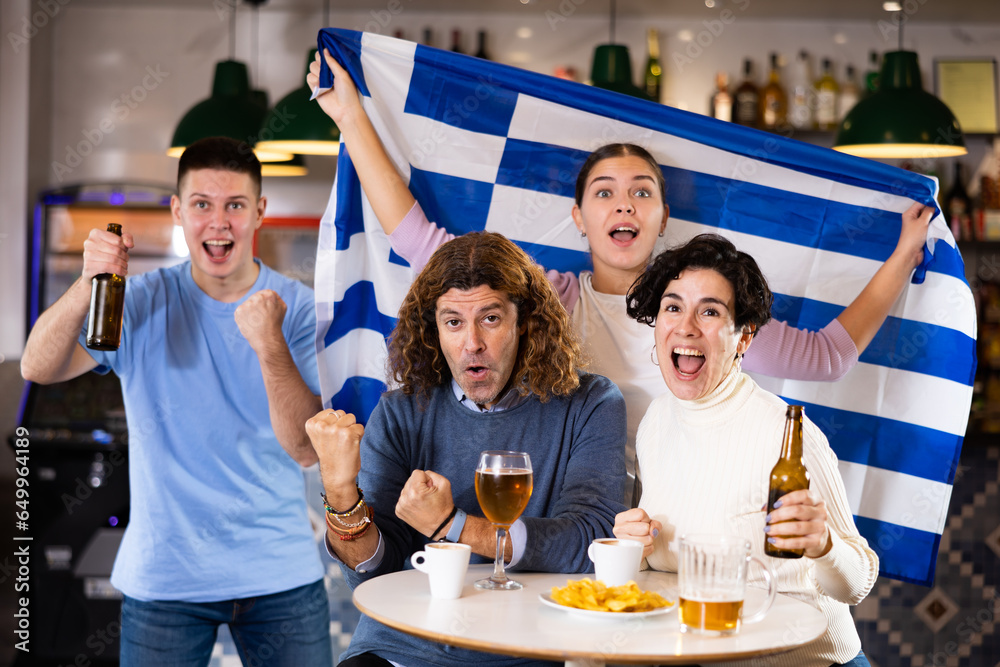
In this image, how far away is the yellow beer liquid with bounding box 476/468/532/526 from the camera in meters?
1.46

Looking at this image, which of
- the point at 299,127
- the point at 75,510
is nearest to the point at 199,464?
the point at 299,127

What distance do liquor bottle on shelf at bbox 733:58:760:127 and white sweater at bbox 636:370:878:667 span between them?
3.36 m

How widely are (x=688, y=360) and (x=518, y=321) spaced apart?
1.13 feet

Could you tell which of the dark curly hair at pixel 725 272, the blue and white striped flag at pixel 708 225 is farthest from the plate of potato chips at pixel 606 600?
the blue and white striped flag at pixel 708 225

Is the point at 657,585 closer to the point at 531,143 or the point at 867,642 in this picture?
the point at 531,143

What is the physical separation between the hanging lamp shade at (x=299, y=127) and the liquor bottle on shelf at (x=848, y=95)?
2.76 m

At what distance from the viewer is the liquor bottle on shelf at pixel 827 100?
477cm

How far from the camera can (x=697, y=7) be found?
15.9 ft

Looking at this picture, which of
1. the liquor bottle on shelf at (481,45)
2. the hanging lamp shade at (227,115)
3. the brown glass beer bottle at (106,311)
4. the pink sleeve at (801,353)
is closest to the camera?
the brown glass beer bottle at (106,311)

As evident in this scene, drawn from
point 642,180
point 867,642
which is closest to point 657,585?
point 642,180

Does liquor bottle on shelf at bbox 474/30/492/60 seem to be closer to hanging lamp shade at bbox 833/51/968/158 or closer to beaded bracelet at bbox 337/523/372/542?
hanging lamp shade at bbox 833/51/968/158

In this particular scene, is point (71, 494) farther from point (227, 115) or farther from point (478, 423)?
point (478, 423)

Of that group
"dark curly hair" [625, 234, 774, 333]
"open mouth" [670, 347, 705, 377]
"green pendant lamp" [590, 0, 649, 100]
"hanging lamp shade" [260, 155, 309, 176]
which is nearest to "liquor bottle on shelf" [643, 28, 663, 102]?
"green pendant lamp" [590, 0, 649, 100]

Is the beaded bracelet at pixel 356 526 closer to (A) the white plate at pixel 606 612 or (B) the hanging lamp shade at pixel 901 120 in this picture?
(A) the white plate at pixel 606 612
